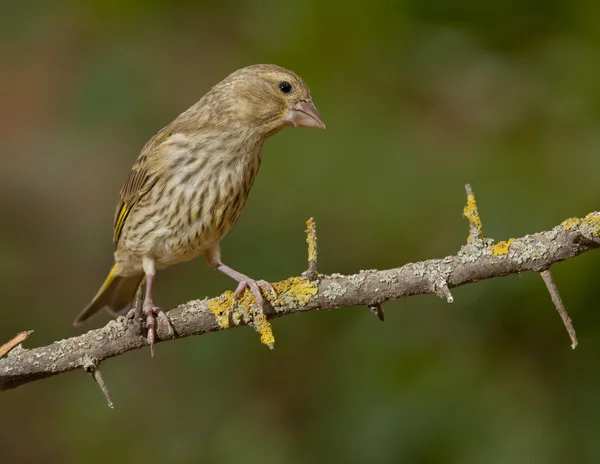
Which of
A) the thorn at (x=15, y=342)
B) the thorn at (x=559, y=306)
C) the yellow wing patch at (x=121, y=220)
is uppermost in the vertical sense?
the yellow wing patch at (x=121, y=220)

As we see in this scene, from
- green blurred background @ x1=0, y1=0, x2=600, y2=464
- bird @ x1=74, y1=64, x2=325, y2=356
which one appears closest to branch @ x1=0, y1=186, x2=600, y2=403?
bird @ x1=74, y1=64, x2=325, y2=356

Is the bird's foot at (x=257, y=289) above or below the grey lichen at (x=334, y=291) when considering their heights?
above

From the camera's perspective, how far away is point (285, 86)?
12.4ft

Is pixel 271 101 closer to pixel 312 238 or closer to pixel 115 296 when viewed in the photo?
pixel 312 238

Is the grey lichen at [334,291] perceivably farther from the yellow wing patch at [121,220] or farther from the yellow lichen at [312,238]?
the yellow wing patch at [121,220]

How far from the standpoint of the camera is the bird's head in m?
3.77

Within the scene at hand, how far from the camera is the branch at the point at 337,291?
291 cm

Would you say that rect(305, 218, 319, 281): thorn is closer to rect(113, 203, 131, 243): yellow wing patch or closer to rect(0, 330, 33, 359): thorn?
rect(0, 330, 33, 359): thorn

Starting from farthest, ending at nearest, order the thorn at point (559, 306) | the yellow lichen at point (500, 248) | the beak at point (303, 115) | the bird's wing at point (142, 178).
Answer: the bird's wing at point (142, 178) < the beak at point (303, 115) < the yellow lichen at point (500, 248) < the thorn at point (559, 306)

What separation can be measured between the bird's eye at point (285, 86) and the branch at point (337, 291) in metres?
0.88

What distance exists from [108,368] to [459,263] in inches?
129

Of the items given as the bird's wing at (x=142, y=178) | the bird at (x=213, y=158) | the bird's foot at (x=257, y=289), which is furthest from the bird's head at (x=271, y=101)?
the bird's foot at (x=257, y=289)

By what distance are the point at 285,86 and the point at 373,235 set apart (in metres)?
1.05

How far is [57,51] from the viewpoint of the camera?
740 centimetres
